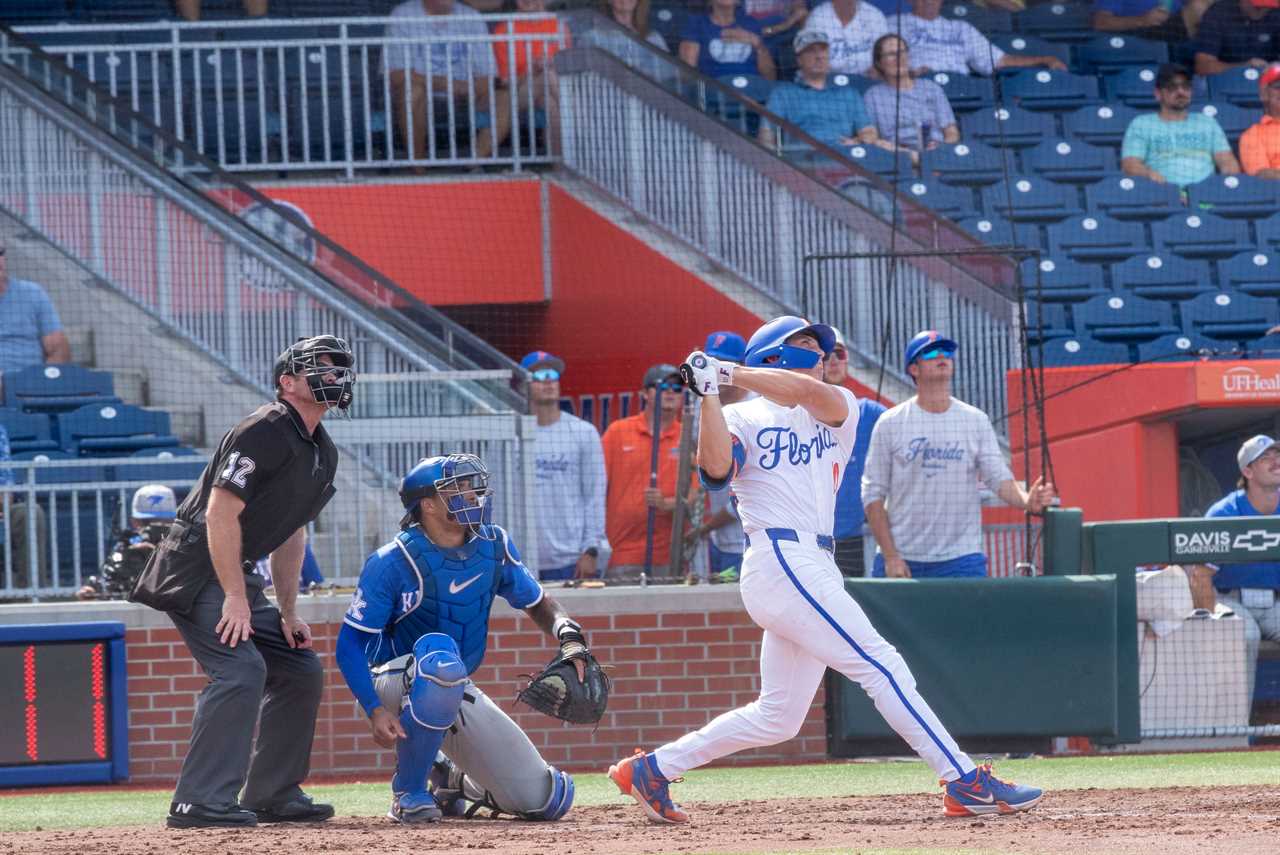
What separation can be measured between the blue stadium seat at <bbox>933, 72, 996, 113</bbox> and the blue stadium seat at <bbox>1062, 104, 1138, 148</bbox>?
61 cm

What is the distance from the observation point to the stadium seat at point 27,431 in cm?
1028

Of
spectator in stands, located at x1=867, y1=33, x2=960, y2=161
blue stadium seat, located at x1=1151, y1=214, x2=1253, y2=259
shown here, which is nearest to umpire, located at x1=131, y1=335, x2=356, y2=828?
spectator in stands, located at x1=867, y1=33, x2=960, y2=161

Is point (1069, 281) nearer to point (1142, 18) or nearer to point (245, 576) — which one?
point (1142, 18)

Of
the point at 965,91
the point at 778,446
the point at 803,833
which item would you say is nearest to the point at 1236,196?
the point at 965,91

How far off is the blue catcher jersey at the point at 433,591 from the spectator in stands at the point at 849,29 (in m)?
8.05

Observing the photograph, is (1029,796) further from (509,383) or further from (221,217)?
(221,217)

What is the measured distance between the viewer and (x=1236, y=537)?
8.88 meters

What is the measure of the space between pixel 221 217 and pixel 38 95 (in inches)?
57.7

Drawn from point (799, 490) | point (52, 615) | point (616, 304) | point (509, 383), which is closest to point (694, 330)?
point (616, 304)

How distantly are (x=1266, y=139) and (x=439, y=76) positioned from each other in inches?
231

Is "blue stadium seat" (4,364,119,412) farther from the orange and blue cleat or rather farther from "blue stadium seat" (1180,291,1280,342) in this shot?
"blue stadium seat" (1180,291,1280,342)

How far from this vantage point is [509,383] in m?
9.65

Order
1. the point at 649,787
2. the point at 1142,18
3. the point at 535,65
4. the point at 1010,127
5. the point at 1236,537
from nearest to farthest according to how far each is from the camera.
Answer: the point at 649,787 → the point at 1236,537 → the point at 535,65 → the point at 1010,127 → the point at 1142,18

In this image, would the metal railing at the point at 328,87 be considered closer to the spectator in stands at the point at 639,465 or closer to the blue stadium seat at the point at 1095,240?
the blue stadium seat at the point at 1095,240
